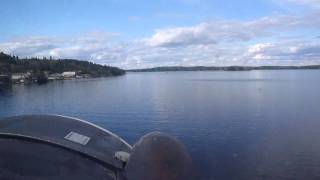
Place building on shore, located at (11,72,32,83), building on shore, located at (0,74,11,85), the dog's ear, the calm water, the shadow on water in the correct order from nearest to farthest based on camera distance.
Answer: the dog's ear, the calm water, the shadow on water, building on shore, located at (0,74,11,85), building on shore, located at (11,72,32,83)

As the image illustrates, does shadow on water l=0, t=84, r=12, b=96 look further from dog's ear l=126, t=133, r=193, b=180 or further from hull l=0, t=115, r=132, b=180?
dog's ear l=126, t=133, r=193, b=180

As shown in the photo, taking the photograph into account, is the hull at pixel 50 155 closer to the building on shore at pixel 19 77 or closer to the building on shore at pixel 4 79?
the building on shore at pixel 4 79

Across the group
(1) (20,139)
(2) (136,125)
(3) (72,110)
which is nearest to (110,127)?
(2) (136,125)

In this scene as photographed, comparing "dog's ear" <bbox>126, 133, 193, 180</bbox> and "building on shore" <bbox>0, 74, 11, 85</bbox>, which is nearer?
"dog's ear" <bbox>126, 133, 193, 180</bbox>

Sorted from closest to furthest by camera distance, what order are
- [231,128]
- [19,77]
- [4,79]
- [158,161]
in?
[158,161] < [231,128] < [4,79] < [19,77]

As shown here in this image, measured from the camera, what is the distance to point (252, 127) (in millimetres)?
56562

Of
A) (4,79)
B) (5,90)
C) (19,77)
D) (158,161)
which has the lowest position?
(5,90)

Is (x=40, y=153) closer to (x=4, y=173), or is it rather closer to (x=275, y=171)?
(x=4, y=173)

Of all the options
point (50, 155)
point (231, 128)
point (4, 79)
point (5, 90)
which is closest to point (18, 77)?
point (4, 79)

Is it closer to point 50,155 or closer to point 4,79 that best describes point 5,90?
point 4,79

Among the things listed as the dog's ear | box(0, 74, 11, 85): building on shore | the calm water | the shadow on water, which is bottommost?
the shadow on water

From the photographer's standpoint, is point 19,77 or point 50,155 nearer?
point 50,155

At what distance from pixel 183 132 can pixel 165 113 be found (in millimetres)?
17840

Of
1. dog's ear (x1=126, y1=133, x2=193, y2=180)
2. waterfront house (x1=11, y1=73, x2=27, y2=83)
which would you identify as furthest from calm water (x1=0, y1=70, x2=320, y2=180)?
waterfront house (x1=11, y1=73, x2=27, y2=83)
